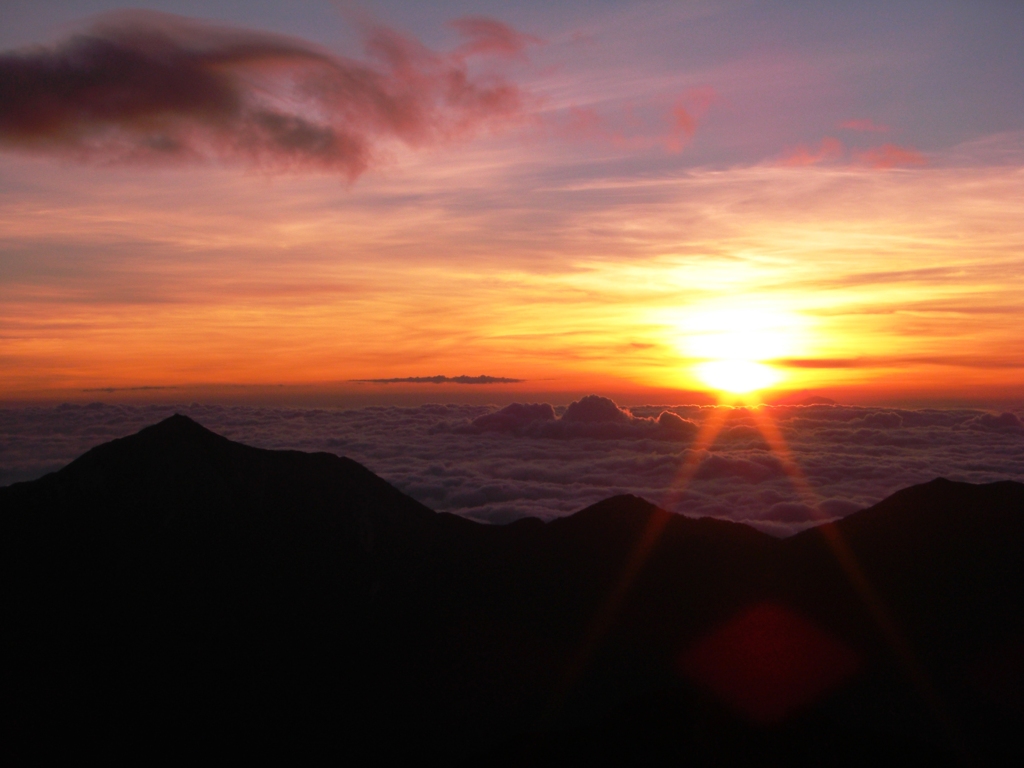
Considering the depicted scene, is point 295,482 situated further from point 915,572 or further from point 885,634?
point 915,572

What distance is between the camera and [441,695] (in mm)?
73938

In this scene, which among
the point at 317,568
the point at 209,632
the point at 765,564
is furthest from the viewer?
the point at 765,564

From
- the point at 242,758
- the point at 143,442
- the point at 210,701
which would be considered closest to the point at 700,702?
the point at 242,758

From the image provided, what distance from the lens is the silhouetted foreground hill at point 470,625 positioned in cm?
6606

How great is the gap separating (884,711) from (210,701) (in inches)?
2580

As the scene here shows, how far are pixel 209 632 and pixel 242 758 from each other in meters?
14.7

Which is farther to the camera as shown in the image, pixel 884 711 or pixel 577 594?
pixel 577 594

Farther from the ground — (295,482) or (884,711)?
(295,482)

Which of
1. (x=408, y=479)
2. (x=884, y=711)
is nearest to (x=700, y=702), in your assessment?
(x=884, y=711)

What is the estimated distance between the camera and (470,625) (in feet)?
272

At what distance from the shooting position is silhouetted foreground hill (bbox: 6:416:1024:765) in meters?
66.1

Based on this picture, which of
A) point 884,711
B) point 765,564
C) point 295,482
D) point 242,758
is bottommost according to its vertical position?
point 242,758

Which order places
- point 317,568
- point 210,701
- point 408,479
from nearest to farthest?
point 210,701 < point 317,568 < point 408,479

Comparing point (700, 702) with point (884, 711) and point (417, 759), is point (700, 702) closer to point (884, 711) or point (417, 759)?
point (884, 711)
